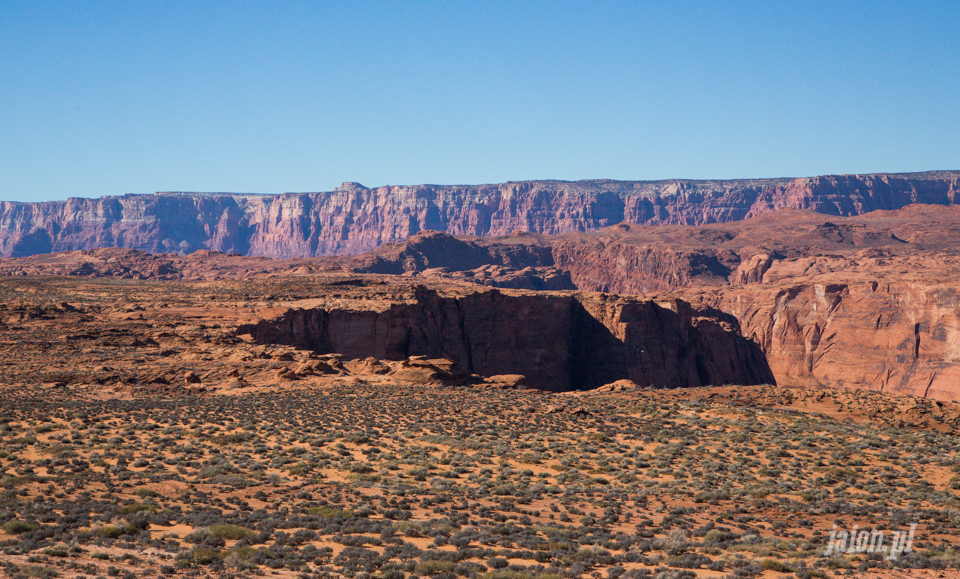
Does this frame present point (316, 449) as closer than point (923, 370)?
Yes

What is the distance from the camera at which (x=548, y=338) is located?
78750 mm

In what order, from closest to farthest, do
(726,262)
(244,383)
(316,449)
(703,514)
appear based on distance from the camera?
(703,514) → (316,449) → (244,383) → (726,262)

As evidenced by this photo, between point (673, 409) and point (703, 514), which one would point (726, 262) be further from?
point (703, 514)

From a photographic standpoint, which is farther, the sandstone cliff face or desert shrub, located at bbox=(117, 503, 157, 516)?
the sandstone cliff face

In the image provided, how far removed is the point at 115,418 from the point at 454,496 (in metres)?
17.2

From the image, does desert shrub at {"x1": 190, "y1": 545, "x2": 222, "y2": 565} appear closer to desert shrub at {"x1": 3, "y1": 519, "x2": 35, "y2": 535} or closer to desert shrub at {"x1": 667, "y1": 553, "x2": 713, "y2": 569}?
desert shrub at {"x1": 3, "y1": 519, "x2": 35, "y2": 535}

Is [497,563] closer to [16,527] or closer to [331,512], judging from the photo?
[331,512]

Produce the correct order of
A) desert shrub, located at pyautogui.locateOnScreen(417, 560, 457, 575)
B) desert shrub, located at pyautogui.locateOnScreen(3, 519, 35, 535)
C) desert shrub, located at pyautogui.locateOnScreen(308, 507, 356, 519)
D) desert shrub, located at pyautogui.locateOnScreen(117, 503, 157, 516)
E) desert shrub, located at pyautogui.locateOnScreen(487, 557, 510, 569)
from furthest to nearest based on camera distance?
desert shrub, located at pyautogui.locateOnScreen(308, 507, 356, 519), desert shrub, located at pyautogui.locateOnScreen(117, 503, 157, 516), desert shrub, located at pyautogui.locateOnScreen(3, 519, 35, 535), desert shrub, located at pyautogui.locateOnScreen(487, 557, 510, 569), desert shrub, located at pyautogui.locateOnScreen(417, 560, 457, 575)

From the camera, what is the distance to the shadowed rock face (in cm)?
6272

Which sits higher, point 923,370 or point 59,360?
point 59,360

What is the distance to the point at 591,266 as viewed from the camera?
179 m

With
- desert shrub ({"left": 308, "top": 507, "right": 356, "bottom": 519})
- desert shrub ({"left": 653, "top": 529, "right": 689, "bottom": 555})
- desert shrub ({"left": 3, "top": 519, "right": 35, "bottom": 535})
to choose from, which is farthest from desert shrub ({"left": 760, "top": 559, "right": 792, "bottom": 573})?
desert shrub ({"left": 3, "top": 519, "right": 35, "bottom": 535})

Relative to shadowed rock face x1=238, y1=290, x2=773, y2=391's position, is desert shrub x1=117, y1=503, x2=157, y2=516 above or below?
above

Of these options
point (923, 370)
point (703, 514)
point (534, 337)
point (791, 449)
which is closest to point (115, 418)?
point (703, 514)
